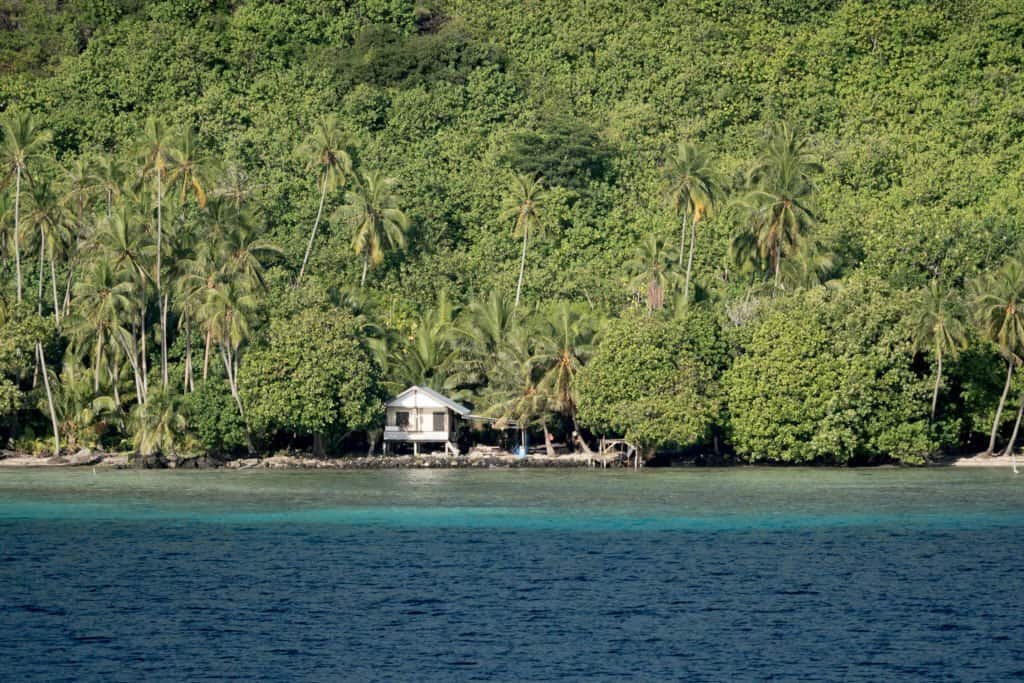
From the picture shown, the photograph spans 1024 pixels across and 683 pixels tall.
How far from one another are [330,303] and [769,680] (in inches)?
2108

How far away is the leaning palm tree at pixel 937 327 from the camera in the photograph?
255ft

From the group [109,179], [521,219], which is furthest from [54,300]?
[521,219]

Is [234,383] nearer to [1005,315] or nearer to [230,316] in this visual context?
[230,316]

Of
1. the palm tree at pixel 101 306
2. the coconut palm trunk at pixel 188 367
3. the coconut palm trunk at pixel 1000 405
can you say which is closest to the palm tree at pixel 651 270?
the coconut palm trunk at pixel 1000 405

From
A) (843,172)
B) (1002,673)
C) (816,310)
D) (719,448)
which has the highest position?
(843,172)

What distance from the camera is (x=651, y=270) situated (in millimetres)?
89000

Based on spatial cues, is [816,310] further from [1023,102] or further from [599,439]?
[1023,102]

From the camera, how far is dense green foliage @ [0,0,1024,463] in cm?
7869

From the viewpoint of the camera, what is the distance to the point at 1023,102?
4301 inches

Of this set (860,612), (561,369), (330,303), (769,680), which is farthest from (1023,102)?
(769,680)

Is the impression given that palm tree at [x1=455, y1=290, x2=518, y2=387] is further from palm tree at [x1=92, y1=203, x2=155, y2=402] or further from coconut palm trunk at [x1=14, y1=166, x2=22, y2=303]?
coconut palm trunk at [x1=14, y1=166, x2=22, y2=303]

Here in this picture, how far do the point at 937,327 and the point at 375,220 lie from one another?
33.5 meters

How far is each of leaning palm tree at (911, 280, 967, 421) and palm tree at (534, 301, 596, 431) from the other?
656 inches

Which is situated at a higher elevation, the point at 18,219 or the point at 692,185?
the point at 692,185
